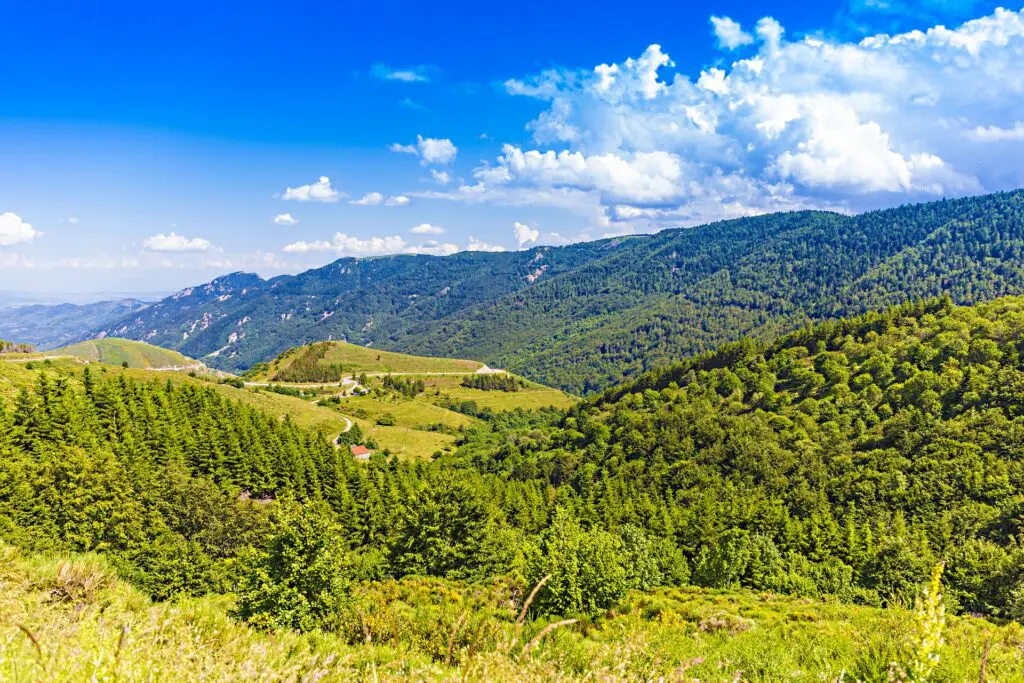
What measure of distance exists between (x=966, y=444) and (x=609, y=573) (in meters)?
79.3

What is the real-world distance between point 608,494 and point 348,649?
→ 84.5 m

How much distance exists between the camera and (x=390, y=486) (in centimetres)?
7762

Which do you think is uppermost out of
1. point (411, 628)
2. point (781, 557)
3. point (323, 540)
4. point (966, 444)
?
point (411, 628)

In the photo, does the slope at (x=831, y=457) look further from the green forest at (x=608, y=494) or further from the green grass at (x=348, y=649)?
the green grass at (x=348, y=649)

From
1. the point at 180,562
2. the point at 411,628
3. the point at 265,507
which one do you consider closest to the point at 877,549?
the point at 411,628

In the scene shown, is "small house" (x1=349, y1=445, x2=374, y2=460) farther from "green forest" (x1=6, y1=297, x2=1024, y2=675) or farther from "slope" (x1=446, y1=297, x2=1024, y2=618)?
"slope" (x1=446, y1=297, x2=1024, y2=618)

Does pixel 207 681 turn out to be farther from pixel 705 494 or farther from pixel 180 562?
pixel 705 494

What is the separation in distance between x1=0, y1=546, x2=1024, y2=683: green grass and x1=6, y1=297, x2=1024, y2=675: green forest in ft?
4.32

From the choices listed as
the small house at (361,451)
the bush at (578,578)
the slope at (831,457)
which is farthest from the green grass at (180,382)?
the bush at (578,578)

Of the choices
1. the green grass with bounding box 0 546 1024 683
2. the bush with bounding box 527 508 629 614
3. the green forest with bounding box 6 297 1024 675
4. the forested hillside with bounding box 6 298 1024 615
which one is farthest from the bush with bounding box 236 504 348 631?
the forested hillside with bounding box 6 298 1024 615

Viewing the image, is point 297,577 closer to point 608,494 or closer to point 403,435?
point 608,494

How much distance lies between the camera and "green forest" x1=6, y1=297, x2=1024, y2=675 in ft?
111

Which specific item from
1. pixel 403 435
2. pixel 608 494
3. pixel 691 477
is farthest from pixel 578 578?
pixel 403 435

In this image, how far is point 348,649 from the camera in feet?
29.2
